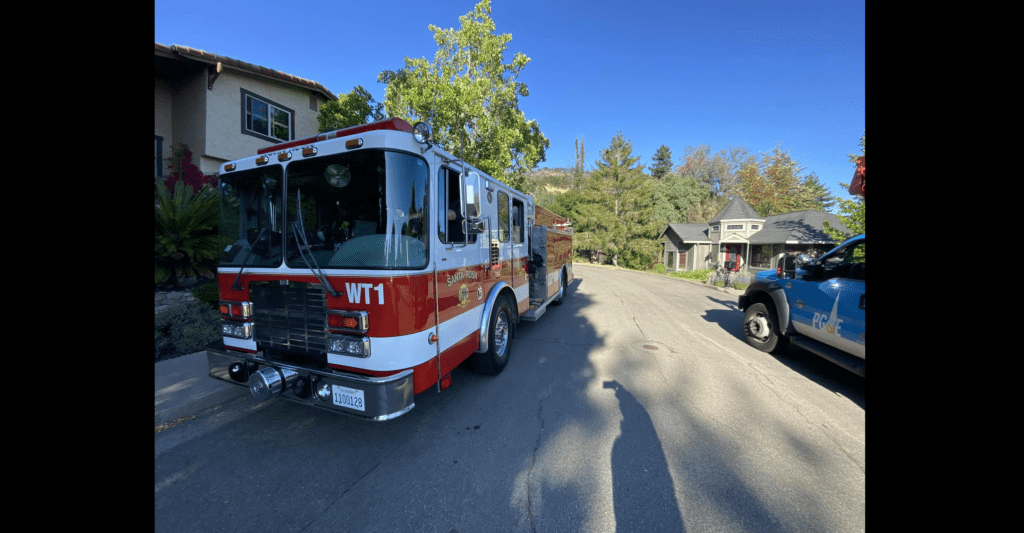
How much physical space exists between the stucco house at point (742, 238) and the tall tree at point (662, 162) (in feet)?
101

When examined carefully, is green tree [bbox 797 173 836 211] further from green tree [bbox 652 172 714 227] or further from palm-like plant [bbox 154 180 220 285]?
palm-like plant [bbox 154 180 220 285]

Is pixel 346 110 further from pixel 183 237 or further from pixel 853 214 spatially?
pixel 853 214

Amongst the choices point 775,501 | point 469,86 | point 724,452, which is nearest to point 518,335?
point 724,452

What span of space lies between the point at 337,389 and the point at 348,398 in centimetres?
12

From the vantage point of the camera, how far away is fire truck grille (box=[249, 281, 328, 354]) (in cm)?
310

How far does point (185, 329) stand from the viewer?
5.72 m

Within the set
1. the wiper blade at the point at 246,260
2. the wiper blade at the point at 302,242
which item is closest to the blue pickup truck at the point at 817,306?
the wiper blade at the point at 302,242

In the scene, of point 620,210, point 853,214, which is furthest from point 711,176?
point 853,214

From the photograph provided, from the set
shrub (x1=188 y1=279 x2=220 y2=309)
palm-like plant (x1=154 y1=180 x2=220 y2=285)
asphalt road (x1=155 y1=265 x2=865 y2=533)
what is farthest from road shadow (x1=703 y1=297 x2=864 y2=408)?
palm-like plant (x1=154 y1=180 x2=220 y2=285)

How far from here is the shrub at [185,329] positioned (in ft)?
17.7

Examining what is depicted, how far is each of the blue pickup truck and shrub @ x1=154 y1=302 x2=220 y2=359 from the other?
8.65 meters

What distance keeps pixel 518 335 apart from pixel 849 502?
4962 millimetres
